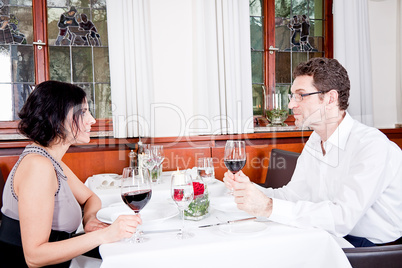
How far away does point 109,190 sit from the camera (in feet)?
6.39

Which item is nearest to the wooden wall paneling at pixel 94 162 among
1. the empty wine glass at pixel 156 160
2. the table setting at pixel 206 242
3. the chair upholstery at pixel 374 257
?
the empty wine glass at pixel 156 160

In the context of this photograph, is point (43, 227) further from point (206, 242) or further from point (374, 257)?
point (374, 257)

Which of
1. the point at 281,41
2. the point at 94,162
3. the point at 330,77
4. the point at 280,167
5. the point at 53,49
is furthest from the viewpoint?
the point at 281,41

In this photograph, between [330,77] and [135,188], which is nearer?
[135,188]

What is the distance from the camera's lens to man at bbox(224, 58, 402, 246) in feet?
3.68

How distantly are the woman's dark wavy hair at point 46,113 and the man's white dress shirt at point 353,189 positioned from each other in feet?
2.89

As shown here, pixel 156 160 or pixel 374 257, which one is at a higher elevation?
pixel 156 160

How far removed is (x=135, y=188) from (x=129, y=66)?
237 cm

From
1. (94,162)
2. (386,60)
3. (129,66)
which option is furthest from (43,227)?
(386,60)

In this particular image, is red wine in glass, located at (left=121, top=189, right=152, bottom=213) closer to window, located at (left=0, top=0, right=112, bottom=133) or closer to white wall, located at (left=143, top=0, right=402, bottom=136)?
white wall, located at (left=143, top=0, right=402, bottom=136)

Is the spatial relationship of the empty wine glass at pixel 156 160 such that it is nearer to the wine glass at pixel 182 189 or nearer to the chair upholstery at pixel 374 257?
the wine glass at pixel 182 189

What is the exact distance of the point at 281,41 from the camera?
153 inches

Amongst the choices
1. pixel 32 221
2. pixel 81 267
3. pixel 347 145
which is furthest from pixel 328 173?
pixel 32 221

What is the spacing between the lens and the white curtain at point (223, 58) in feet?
10.9
